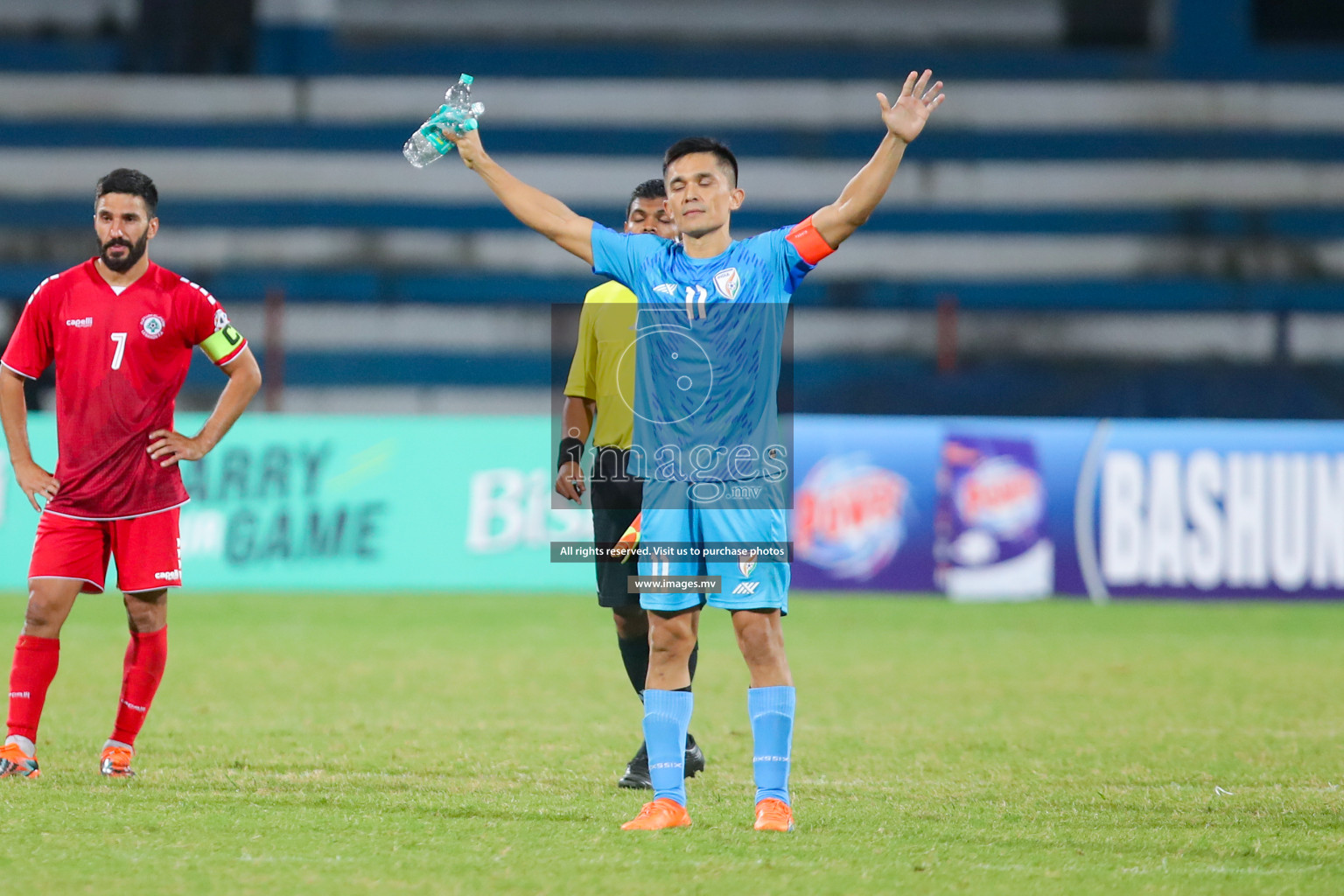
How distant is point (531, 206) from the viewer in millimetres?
4582

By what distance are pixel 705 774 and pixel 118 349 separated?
2.56 meters

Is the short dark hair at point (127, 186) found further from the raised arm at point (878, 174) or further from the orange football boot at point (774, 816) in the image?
the orange football boot at point (774, 816)

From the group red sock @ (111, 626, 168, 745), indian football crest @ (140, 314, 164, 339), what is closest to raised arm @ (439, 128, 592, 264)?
indian football crest @ (140, 314, 164, 339)

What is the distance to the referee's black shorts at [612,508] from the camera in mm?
5621

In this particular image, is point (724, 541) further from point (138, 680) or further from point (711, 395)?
point (138, 680)

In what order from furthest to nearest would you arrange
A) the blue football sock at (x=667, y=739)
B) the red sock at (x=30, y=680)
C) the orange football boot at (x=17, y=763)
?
the red sock at (x=30, y=680) → the orange football boot at (x=17, y=763) → the blue football sock at (x=667, y=739)

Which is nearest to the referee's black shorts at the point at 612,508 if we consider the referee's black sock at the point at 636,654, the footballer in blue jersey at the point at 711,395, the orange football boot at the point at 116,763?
the referee's black sock at the point at 636,654

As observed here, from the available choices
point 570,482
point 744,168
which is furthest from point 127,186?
point 744,168

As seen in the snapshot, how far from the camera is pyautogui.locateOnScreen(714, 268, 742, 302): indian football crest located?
15.0ft

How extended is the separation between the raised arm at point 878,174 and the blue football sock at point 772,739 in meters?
1.34

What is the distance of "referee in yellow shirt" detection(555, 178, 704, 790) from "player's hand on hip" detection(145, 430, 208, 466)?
132cm

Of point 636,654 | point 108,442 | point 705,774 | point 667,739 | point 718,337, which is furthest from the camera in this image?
point 636,654

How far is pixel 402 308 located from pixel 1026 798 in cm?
1354

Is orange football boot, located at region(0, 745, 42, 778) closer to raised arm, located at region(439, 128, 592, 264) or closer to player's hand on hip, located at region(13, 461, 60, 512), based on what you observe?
player's hand on hip, located at region(13, 461, 60, 512)
